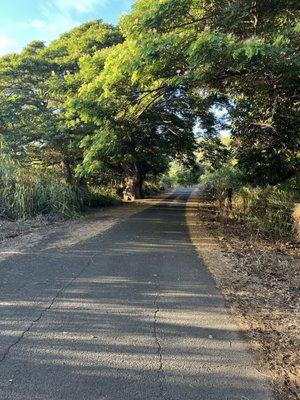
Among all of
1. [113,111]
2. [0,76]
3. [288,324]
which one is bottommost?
[288,324]

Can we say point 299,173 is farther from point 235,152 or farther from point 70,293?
point 70,293

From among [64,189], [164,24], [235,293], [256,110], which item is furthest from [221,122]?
[235,293]

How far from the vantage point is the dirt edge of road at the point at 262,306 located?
3.96m

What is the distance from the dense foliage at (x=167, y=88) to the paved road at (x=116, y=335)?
455 cm

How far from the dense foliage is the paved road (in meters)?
4.55

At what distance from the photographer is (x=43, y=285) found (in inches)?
249

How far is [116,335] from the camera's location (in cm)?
455

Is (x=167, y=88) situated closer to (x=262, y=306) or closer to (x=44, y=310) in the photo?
(x=262, y=306)

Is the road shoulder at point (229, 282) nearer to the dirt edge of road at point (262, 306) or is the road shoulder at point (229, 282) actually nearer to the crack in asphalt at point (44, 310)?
the dirt edge of road at point (262, 306)

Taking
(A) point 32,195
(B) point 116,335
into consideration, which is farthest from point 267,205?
(B) point 116,335

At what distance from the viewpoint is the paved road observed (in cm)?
349

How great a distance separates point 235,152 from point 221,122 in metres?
8.17

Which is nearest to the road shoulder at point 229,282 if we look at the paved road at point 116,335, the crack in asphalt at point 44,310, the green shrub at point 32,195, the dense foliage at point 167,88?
the paved road at point 116,335

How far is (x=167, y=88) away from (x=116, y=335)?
32.5ft
